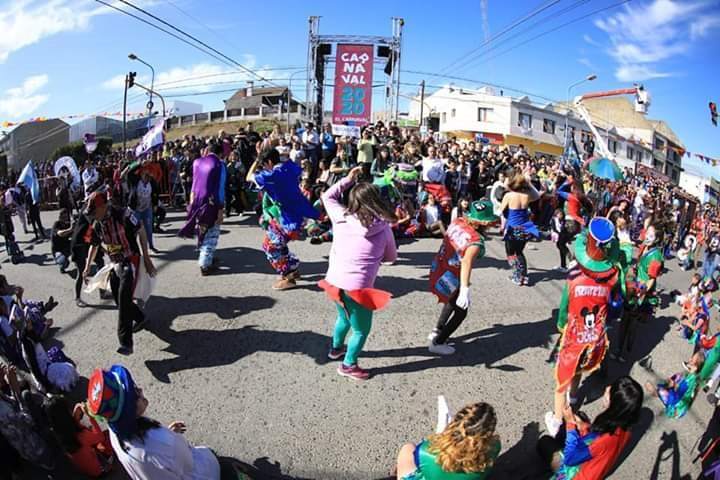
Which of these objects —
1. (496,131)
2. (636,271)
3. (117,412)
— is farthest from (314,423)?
(496,131)

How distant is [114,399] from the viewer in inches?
84.2

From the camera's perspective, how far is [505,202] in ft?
21.8

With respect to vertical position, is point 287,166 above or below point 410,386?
above

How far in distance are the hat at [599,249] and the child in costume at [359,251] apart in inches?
60.4

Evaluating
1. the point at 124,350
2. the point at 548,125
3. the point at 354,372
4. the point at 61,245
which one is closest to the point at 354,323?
the point at 354,372

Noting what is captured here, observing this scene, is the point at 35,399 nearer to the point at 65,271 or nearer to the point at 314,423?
the point at 314,423

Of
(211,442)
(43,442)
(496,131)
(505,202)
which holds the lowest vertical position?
(211,442)

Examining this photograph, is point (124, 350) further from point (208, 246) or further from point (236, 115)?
point (236, 115)

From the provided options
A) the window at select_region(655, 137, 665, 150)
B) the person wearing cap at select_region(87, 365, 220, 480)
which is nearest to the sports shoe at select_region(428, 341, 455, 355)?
the person wearing cap at select_region(87, 365, 220, 480)

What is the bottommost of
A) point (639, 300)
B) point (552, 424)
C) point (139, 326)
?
point (552, 424)

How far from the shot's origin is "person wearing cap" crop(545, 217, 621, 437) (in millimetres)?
3455

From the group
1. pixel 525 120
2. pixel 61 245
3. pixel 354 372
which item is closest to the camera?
pixel 354 372

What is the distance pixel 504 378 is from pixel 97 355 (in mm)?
3832

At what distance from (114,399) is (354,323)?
200 cm
